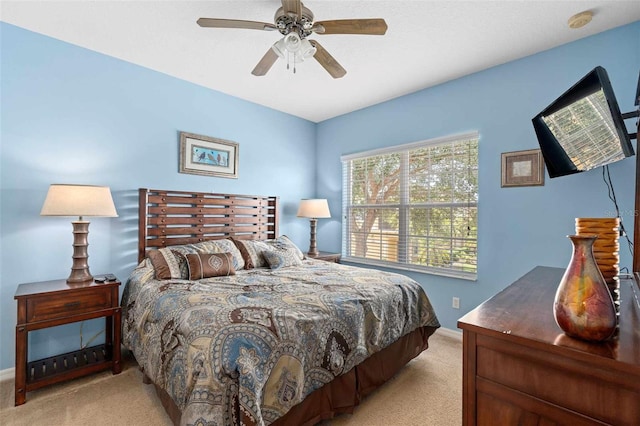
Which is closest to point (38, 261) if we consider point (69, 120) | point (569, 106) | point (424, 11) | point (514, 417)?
point (69, 120)

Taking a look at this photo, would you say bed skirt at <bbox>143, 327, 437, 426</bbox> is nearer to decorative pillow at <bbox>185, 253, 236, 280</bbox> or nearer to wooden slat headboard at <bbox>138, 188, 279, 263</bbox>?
decorative pillow at <bbox>185, 253, 236, 280</bbox>

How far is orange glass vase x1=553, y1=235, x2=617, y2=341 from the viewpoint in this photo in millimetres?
830

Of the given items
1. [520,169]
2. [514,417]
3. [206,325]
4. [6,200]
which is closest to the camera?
[514,417]

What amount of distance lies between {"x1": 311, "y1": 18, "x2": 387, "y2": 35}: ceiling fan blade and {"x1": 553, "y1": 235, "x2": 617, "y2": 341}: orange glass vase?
5.02 feet

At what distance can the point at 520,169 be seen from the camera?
2.72 m

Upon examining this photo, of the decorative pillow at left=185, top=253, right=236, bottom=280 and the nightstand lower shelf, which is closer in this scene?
the nightstand lower shelf

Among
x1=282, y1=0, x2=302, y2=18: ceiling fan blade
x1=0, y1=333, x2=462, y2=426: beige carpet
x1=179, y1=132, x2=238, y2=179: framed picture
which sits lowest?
x1=0, y1=333, x2=462, y2=426: beige carpet

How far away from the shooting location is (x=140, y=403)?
2002mm

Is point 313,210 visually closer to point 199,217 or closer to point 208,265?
point 199,217

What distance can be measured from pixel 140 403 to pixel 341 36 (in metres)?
3.08

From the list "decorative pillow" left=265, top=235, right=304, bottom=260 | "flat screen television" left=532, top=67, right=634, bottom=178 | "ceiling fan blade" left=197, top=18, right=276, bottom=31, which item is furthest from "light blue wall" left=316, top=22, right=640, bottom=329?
"ceiling fan blade" left=197, top=18, right=276, bottom=31

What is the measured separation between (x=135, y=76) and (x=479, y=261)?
153 inches

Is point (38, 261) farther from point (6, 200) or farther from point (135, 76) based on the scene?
point (135, 76)

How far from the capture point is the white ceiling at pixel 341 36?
2078 millimetres
